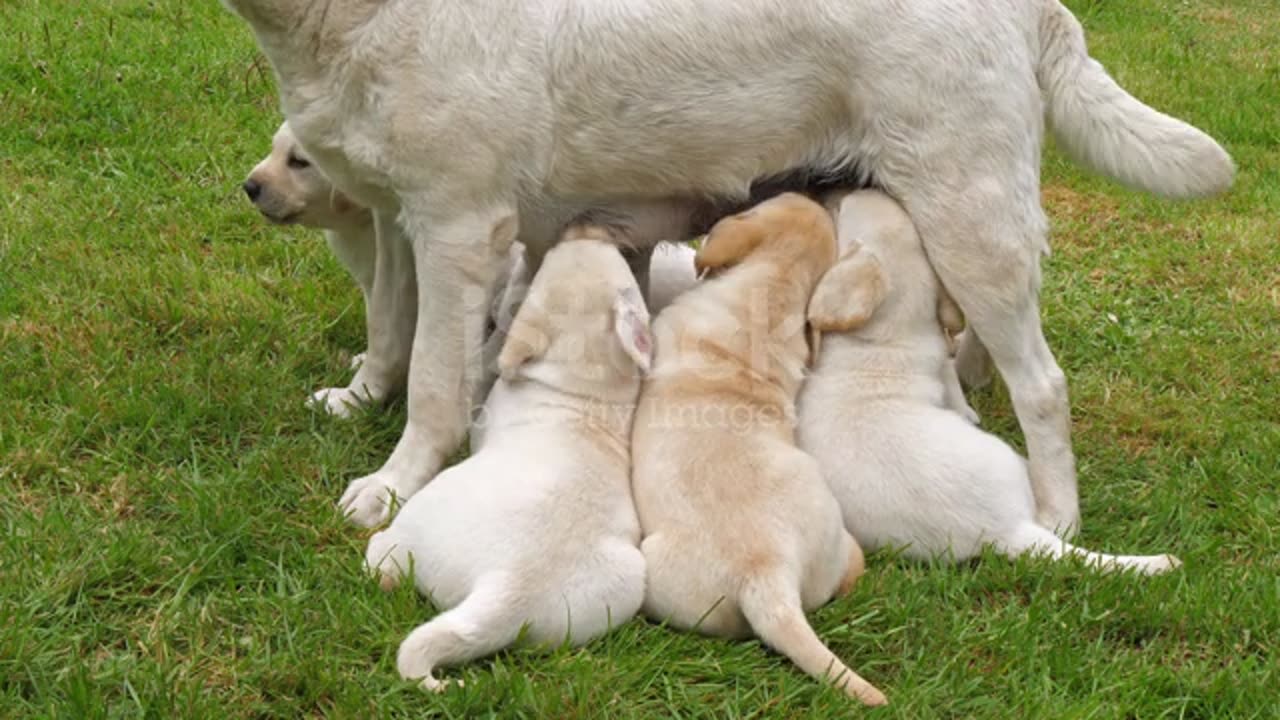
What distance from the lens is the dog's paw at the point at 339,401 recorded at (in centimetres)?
375

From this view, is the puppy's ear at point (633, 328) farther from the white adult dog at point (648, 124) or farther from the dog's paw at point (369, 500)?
the dog's paw at point (369, 500)

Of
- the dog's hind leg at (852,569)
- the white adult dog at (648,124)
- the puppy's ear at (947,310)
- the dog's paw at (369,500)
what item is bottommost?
the dog's paw at (369,500)

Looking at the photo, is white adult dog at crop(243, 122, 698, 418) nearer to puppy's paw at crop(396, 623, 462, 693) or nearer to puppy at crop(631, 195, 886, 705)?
puppy at crop(631, 195, 886, 705)

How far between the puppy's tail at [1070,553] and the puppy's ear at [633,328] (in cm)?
91

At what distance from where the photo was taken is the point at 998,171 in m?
3.31

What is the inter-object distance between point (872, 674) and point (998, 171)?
1.27 m

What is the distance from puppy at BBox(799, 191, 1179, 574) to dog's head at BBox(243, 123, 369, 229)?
1.39 metres

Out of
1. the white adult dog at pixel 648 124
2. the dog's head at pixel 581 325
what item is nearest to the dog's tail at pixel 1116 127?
the white adult dog at pixel 648 124

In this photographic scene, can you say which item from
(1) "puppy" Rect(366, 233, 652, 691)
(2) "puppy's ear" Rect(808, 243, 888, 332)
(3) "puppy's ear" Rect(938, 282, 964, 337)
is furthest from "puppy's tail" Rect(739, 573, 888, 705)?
(3) "puppy's ear" Rect(938, 282, 964, 337)

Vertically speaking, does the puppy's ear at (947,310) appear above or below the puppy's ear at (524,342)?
above

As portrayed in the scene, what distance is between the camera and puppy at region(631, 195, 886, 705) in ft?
8.74

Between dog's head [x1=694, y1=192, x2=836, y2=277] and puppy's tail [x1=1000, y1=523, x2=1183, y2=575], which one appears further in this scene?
dog's head [x1=694, y1=192, x2=836, y2=277]

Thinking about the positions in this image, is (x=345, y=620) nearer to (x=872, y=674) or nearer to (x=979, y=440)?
(x=872, y=674)

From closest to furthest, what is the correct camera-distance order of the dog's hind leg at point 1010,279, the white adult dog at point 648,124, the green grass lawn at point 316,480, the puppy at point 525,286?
the green grass lawn at point 316,480 < the white adult dog at point 648,124 < the dog's hind leg at point 1010,279 < the puppy at point 525,286
